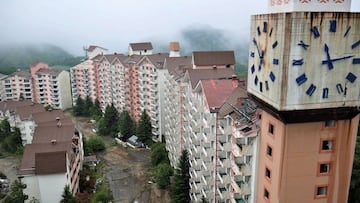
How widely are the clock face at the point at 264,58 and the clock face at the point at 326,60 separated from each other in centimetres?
83

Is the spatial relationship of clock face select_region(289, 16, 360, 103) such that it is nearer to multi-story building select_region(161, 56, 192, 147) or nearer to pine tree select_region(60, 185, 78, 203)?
multi-story building select_region(161, 56, 192, 147)

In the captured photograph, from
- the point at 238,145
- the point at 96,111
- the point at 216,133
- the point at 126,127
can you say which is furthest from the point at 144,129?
the point at 238,145

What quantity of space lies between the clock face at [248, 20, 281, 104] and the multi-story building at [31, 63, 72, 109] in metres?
65.0

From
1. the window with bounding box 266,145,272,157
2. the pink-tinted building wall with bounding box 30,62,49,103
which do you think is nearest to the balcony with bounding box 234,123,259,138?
the window with bounding box 266,145,272,157

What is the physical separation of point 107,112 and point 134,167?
17.5 m

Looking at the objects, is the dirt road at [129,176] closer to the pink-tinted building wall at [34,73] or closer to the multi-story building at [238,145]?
the multi-story building at [238,145]

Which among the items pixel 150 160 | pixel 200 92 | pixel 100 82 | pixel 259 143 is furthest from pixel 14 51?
pixel 259 143

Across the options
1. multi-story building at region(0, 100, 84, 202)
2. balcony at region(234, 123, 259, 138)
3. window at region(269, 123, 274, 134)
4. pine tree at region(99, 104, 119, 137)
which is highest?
window at region(269, 123, 274, 134)

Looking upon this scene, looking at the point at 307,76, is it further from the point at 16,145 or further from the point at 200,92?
the point at 16,145

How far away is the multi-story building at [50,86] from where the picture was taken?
7329cm

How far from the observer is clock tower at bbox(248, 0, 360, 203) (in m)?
13.8

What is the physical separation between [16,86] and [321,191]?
74301 millimetres

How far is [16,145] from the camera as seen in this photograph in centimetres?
5028

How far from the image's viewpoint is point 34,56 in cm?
15700
